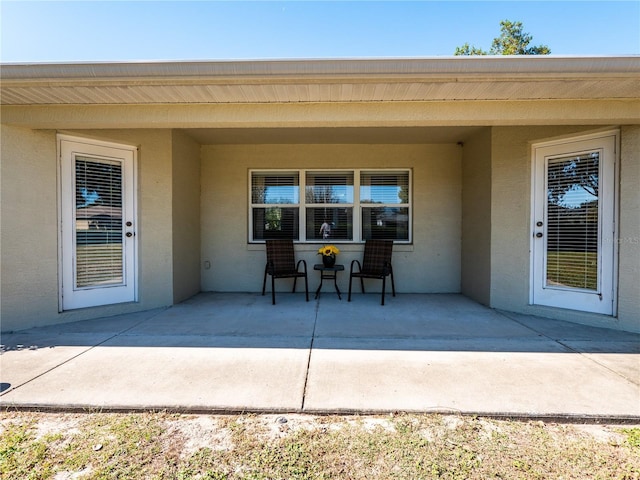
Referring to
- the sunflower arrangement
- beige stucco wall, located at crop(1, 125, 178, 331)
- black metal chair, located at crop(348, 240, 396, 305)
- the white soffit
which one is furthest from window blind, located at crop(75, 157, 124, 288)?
black metal chair, located at crop(348, 240, 396, 305)

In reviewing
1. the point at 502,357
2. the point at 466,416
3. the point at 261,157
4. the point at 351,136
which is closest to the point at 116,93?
the point at 261,157

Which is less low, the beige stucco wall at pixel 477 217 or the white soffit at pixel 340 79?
the white soffit at pixel 340 79

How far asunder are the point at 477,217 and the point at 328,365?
11.1 ft

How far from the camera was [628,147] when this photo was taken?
3379 mm

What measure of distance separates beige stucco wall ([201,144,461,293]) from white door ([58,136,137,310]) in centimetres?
136

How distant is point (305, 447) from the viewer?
1.63 metres

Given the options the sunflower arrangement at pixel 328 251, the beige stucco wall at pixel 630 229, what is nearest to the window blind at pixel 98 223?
the sunflower arrangement at pixel 328 251

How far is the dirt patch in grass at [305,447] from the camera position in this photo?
1.47 metres

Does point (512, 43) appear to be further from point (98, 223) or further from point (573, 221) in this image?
point (98, 223)

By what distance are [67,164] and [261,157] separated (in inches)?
103

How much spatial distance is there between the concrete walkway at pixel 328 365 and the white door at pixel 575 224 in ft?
1.41

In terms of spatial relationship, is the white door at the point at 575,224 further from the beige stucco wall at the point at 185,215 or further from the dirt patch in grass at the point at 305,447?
the beige stucco wall at the point at 185,215

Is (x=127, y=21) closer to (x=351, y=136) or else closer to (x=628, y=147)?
(x=351, y=136)

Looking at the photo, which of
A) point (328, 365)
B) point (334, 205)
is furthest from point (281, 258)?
point (328, 365)
